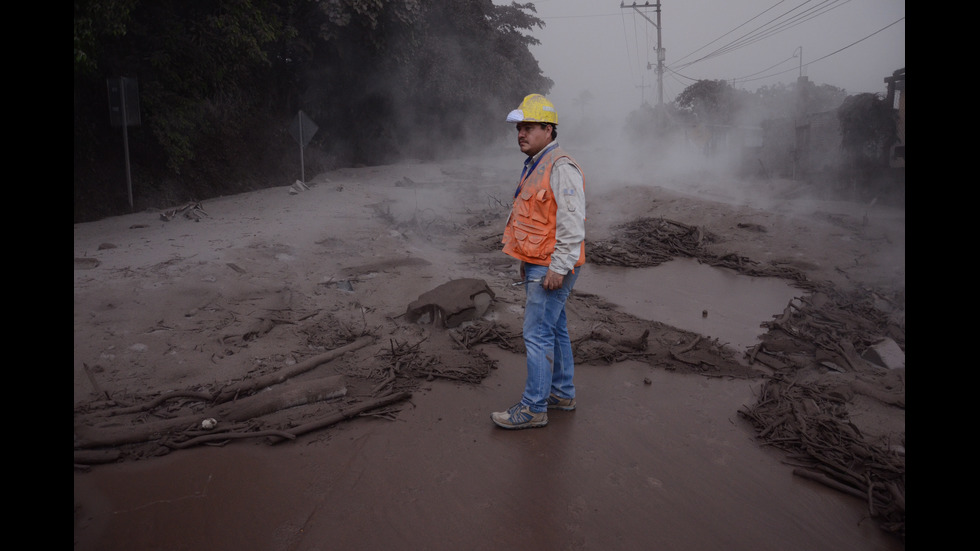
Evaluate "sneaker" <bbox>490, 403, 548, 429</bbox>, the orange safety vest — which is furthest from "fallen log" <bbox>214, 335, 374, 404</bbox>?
the orange safety vest

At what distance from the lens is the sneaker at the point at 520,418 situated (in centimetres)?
420

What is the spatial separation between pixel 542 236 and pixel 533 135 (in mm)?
707

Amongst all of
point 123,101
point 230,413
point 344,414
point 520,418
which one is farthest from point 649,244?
point 123,101

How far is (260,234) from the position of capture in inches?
363

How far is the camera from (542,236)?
4.08 m

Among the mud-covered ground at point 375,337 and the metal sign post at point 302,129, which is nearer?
the mud-covered ground at point 375,337

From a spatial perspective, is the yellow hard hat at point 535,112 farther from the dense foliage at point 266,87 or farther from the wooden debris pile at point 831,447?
the dense foliage at point 266,87

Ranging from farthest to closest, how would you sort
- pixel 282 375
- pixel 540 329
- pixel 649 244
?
pixel 649 244, pixel 282 375, pixel 540 329

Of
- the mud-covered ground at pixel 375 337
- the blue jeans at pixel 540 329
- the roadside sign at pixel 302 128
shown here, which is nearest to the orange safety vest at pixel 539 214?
the blue jeans at pixel 540 329

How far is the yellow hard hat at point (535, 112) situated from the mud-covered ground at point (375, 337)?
2.19 meters

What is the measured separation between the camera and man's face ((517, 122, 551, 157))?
4.10 meters

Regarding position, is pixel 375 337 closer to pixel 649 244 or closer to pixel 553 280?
pixel 553 280

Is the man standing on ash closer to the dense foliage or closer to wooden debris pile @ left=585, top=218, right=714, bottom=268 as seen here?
the dense foliage
